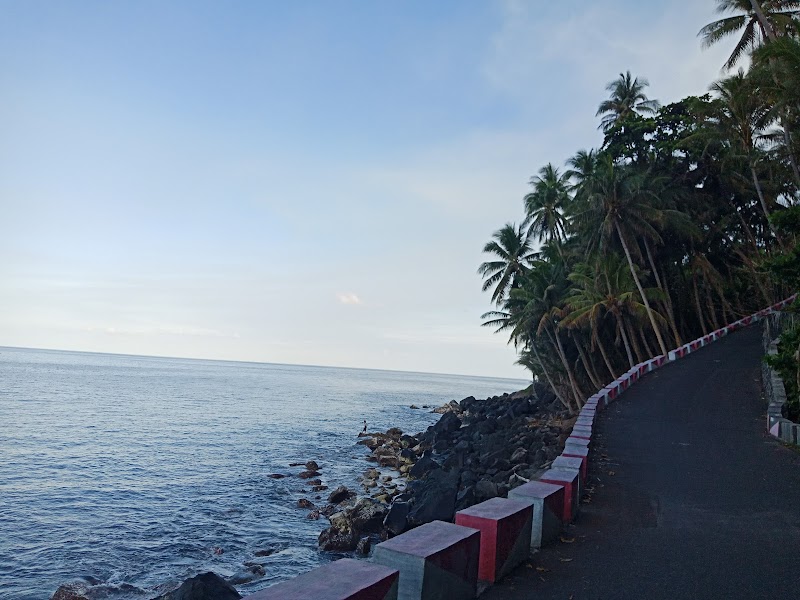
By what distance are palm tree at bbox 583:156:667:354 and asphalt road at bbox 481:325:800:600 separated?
51.3 ft

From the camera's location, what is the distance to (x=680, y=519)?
6.67 m

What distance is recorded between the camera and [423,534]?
404 centimetres

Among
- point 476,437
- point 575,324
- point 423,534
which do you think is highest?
point 575,324

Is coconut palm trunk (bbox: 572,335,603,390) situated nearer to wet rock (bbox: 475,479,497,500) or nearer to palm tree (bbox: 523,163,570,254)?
palm tree (bbox: 523,163,570,254)

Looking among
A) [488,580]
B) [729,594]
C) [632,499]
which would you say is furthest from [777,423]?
[488,580]

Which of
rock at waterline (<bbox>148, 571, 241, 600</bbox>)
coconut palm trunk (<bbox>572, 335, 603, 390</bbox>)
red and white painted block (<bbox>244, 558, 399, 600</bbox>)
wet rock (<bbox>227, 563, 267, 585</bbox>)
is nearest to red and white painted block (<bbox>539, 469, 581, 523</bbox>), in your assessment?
red and white painted block (<bbox>244, 558, 399, 600</bbox>)

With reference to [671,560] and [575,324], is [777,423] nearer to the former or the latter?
[671,560]

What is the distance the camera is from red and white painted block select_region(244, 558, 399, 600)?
9.16 feet

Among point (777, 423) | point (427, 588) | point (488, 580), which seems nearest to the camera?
point (427, 588)

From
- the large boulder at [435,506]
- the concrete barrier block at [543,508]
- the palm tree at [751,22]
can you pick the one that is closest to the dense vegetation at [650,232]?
the palm tree at [751,22]

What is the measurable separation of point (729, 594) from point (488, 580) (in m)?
1.92

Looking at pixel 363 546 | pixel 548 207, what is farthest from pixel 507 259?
pixel 363 546

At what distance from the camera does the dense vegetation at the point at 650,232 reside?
2534 cm

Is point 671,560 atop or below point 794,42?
below
